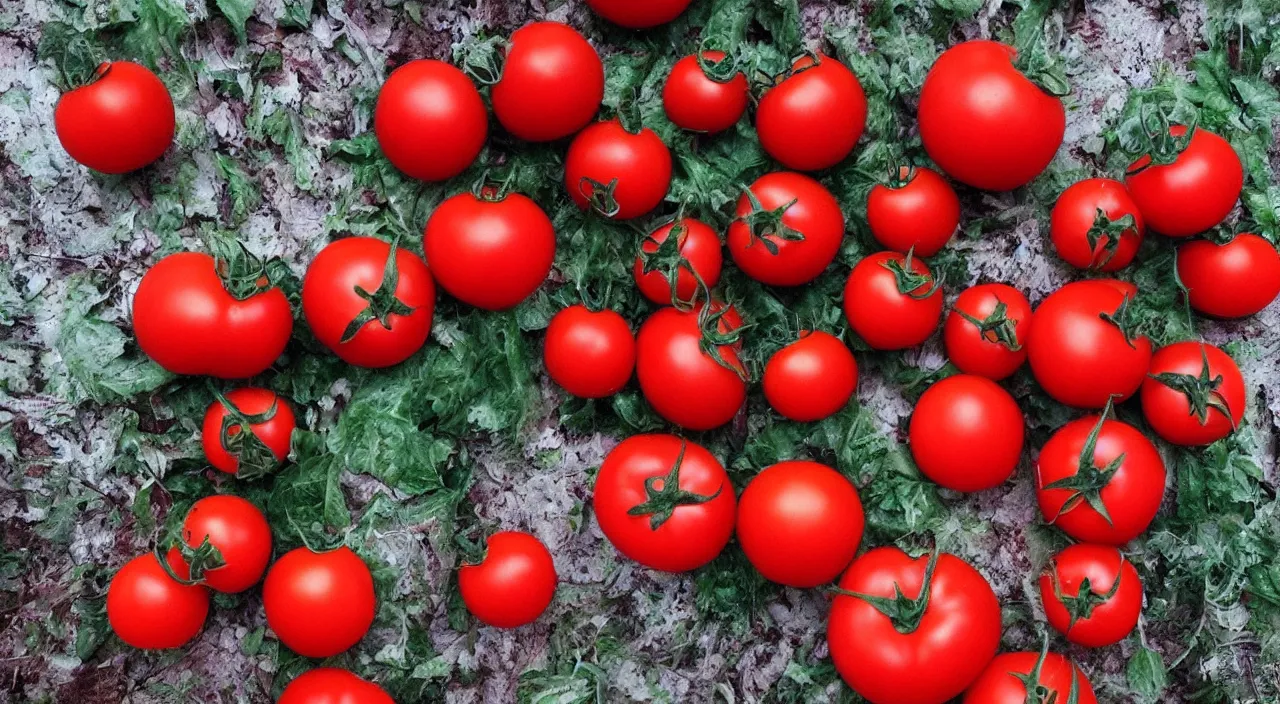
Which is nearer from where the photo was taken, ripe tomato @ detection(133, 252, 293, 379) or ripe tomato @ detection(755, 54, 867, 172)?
ripe tomato @ detection(133, 252, 293, 379)

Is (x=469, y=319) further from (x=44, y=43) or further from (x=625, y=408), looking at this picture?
(x=44, y=43)

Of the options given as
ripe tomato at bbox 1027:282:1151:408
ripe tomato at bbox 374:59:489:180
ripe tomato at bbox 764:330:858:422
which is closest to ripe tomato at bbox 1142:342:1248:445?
ripe tomato at bbox 1027:282:1151:408

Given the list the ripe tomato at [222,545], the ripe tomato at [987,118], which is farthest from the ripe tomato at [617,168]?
the ripe tomato at [222,545]

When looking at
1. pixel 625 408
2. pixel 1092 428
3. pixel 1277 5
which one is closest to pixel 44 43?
pixel 625 408

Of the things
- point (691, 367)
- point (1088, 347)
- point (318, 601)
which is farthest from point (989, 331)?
point (318, 601)

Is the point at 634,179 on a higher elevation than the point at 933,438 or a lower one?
higher

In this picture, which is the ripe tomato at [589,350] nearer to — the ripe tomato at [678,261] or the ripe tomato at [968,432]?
the ripe tomato at [678,261]

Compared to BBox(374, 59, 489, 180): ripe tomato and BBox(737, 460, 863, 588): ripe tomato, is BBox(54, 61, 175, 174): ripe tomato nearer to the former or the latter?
BBox(374, 59, 489, 180): ripe tomato
